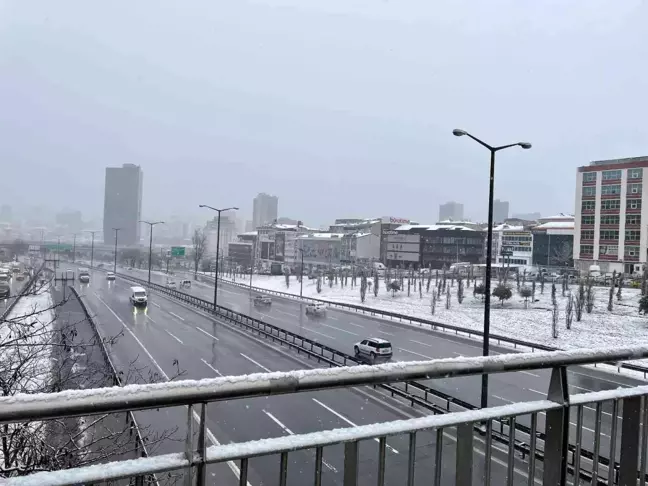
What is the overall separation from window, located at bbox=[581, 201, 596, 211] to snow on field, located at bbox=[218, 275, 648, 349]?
55.0ft

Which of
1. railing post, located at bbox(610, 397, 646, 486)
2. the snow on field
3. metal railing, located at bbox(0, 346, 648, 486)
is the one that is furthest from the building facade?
metal railing, located at bbox(0, 346, 648, 486)

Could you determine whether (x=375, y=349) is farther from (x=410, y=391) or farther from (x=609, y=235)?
(x=609, y=235)

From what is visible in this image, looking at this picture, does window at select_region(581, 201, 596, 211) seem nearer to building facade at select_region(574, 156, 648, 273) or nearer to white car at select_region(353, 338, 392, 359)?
building facade at select_region(574, 156, 648, 273)

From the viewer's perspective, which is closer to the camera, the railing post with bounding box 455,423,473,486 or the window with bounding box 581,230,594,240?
the railing post with bounding box 455,423,473,486

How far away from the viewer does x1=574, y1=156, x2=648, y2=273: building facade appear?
2527 inches

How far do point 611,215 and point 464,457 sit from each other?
75.2 metres

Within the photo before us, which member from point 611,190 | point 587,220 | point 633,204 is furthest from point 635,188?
point 587,220

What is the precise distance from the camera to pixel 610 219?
222ft

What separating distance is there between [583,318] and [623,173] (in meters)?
38.3

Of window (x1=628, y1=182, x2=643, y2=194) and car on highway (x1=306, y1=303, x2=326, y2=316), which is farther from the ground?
window (x1=628, y1=182, x2=643, y2=194)

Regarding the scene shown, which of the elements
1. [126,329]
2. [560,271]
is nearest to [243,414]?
[126,329]

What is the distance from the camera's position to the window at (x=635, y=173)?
63.2 metres

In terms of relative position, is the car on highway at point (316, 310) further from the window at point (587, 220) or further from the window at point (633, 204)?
the window at point (587, 220)

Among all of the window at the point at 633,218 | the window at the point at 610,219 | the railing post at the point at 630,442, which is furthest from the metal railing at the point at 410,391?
the window at the point at 633,218
